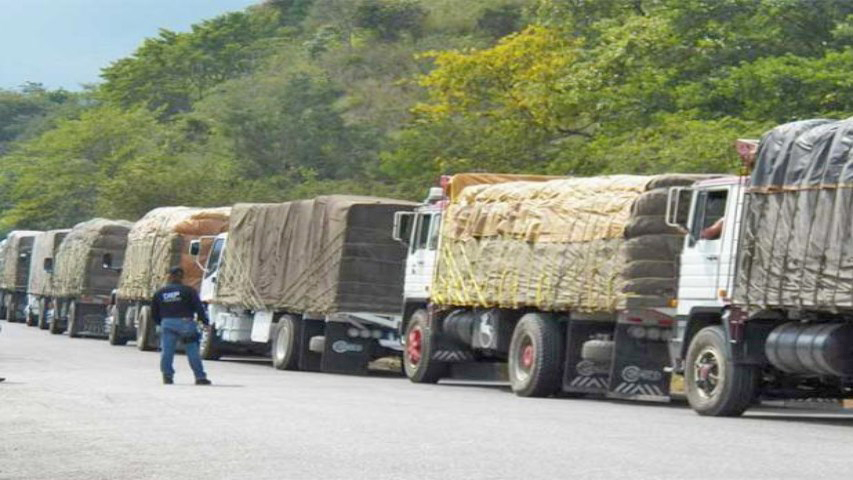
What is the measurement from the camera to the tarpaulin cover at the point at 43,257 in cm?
5478

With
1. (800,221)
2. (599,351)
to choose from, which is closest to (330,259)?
(599,351)

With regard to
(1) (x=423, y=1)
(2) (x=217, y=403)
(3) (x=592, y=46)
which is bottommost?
(2) (x=217, y=403)

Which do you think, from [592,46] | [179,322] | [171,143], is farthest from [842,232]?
[171,143]

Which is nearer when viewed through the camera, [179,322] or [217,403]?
[217,403]

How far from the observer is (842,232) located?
1891 centimetres

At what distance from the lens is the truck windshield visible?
125ft

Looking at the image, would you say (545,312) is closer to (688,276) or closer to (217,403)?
(688,276)

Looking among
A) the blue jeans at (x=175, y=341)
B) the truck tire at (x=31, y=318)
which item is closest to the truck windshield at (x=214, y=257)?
the blue jeans at (x=175, y=341)

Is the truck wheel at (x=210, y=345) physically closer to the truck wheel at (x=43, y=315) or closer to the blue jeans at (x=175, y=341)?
the blue jeans at (x=175, y=341)

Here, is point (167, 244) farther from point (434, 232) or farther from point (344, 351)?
point (434, 232)

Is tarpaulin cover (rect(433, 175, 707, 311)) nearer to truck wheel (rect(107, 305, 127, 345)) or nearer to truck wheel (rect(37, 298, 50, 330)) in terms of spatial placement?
truck wheel (rect(107, 305, 127, 345))

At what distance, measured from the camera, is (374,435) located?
16.2 metres

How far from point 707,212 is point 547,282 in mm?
3508

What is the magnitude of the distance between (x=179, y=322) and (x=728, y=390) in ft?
28.6
